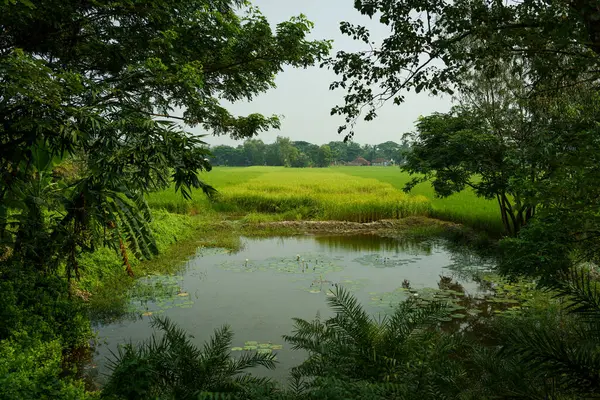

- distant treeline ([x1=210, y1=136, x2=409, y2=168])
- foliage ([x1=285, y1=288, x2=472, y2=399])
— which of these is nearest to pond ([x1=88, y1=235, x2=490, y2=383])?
foliage ([x1=285, y1=288, x2=472, y2=399])

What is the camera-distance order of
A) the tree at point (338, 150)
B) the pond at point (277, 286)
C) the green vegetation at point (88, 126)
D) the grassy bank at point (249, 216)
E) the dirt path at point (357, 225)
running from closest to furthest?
the green vegetation at point (88, 126), the pond at point (277, 286), the grassy bank at point (249, 216), the dirt path at point (357, 225), the tree at point (338, 150)

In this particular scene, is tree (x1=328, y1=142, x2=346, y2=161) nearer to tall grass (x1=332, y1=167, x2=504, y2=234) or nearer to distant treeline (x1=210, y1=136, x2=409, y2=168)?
distant treeline (x1=210, y1=136, x2=409, y2=168)

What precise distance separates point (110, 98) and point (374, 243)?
28.6 ft

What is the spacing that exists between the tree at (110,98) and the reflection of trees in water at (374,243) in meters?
5.50

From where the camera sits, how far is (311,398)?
2467mm

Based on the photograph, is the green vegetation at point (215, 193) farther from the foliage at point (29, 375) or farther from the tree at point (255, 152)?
the tree at point (255, 152)

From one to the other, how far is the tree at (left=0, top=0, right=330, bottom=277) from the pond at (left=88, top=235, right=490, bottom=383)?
117 cm

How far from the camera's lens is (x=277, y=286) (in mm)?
7633

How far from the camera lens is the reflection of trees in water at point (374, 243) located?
1102cm

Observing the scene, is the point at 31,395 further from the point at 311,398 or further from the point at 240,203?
the point at 240,203

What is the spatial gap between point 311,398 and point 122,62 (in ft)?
17.1

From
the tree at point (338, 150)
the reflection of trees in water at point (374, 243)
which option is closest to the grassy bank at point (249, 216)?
the reflection of trees in water at point (374, 243)

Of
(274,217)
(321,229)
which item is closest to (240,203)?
(274,217)

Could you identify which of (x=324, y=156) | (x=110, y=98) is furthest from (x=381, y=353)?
(x=324, y=156)
